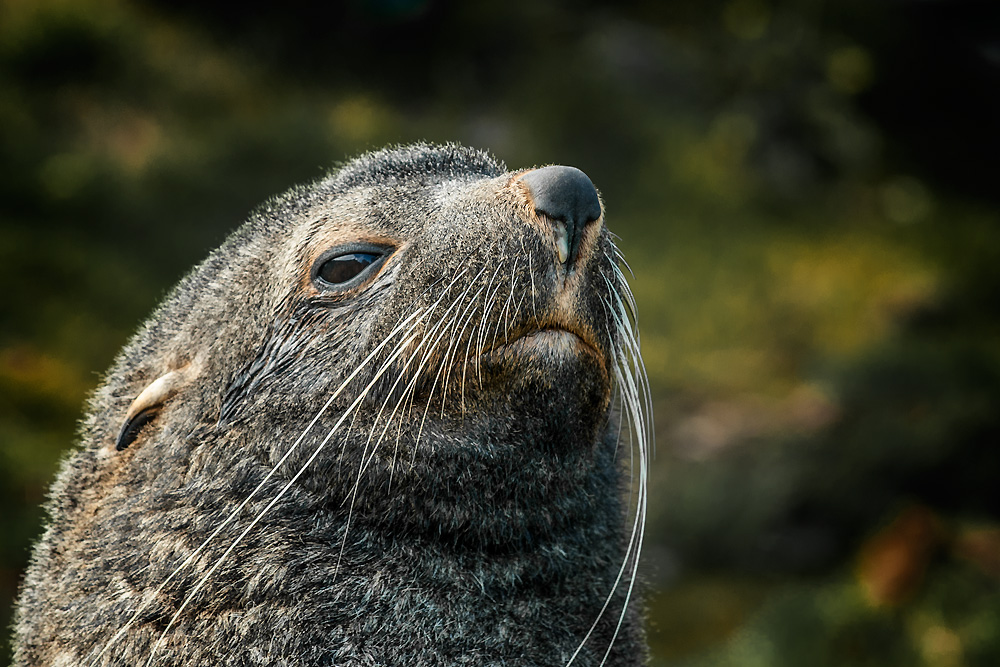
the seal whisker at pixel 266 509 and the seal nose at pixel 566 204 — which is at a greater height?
the seal nose at pixel 566 204

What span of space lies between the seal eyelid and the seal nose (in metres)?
0.57

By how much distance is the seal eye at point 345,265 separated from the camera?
2.88 metres

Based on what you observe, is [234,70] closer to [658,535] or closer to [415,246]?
[658,535]

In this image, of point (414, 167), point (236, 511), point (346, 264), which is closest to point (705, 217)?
point (414, 167)

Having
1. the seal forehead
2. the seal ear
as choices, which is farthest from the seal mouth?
the seal ear

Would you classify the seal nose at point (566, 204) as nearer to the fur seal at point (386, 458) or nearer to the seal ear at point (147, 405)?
the fur seal at point (386, 458)

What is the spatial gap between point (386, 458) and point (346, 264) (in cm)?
66

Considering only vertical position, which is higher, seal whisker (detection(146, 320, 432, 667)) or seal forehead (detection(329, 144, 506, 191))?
seal forehead (detection(329, 144, 506, 191))

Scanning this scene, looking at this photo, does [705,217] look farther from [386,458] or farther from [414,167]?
[386,458]

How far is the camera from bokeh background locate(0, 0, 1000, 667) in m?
8.95

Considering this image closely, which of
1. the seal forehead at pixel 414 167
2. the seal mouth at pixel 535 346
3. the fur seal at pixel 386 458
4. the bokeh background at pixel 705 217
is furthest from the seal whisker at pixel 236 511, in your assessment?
the bokeh background at pixel 705 217

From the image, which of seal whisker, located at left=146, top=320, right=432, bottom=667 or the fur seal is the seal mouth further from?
seal whisker, located at left=146, top=320, right=432, bottom=667

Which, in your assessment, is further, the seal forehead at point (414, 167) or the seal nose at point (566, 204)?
the seal forehead at point (414, 167)

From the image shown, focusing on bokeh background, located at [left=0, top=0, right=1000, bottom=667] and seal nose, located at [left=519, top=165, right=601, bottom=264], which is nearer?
seal nose, located at [left=519, top=165, right=601, bottom=264]
